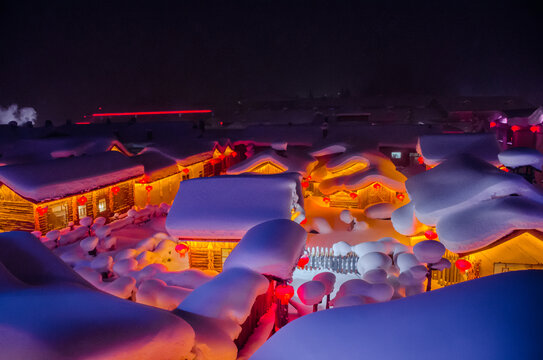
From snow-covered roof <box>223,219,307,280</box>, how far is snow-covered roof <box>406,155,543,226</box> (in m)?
3.92

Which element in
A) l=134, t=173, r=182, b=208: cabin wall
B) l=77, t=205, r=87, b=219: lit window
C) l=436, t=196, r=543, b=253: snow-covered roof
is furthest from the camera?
l=134, t=173, r=182, b=208: cabin wall

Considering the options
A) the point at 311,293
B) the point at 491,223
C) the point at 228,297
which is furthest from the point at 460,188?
the point at 228,297

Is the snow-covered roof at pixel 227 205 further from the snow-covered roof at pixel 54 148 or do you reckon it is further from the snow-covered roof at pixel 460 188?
the snow-covered roof at pixel 54 148

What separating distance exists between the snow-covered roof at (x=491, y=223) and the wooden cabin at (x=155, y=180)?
17.5 meters

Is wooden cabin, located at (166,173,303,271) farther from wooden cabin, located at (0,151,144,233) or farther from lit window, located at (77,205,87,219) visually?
lit window, located at (77,205,87,219)

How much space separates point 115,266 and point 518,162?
44.4 ft

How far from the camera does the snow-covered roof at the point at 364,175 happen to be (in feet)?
62.3

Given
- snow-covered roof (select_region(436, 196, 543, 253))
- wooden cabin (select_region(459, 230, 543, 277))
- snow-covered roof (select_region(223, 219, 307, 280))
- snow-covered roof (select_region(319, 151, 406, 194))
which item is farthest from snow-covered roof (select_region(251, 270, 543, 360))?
snow-covered roof (select_region(319, 151, 406, 194))

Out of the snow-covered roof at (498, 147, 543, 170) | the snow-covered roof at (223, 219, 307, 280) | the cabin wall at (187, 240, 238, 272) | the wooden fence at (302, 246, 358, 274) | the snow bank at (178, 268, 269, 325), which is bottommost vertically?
the wooden fence at (302, 246, 358, 274)

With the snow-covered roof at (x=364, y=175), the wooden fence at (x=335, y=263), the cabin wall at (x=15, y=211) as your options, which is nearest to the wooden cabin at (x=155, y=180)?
the cabin wall at (x=15, y=211)

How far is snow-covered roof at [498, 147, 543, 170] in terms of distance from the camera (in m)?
11.0

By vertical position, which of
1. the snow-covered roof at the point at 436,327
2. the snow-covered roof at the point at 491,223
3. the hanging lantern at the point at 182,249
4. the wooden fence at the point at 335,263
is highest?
the snow-covered roof at the point at 436,327

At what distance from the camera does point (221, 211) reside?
12242 mm

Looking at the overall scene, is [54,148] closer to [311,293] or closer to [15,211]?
[15,211]
